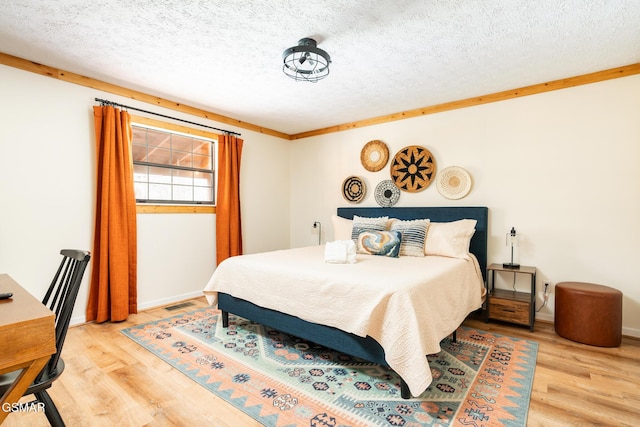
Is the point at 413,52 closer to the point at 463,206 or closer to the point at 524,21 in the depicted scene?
the point at 524,21

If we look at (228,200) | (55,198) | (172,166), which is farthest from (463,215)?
(55,198)

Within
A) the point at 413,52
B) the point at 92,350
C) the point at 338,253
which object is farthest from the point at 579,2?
the point at 92,350

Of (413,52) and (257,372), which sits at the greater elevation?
(413,52)

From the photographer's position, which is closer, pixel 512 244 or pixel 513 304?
pixel 513 304

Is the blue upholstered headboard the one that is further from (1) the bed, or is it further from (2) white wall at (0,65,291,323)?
(2) white wall at (0,65,291,323)

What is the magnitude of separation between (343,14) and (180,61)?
157cm

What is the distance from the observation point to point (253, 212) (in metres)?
4.83

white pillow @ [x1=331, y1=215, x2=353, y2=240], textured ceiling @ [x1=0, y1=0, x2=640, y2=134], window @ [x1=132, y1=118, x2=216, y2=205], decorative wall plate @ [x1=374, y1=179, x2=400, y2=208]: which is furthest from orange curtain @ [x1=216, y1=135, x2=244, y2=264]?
decorative wall plate @ [x1=374, y1=179, x2=400, y2=208]

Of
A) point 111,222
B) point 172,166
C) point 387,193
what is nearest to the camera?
point 111,222

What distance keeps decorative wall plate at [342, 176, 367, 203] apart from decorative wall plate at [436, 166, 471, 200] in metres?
1.09

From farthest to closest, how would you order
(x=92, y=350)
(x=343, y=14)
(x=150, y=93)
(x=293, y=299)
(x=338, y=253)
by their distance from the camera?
(x=150, y=93)
(x=338, y=253)
(x=92, y=350)
(x=293, y=299)
(x=343, y=14)

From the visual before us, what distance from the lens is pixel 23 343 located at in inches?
36.1

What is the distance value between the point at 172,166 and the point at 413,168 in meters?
3.12

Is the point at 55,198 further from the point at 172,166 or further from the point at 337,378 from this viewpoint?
the point at 337,378
